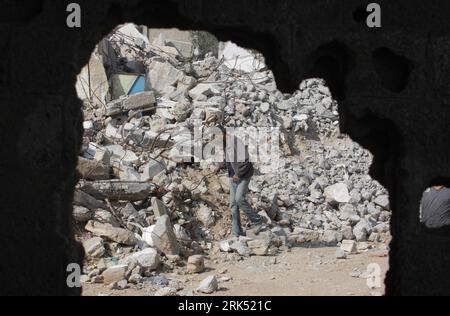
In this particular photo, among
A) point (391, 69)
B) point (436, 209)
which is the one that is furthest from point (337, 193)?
point (391, 69)

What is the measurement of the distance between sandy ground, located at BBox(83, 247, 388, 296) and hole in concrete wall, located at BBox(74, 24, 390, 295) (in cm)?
4

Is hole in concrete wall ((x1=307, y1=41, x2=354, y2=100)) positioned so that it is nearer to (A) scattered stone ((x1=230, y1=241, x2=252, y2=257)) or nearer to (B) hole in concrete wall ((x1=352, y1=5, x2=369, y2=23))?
(B) hole in concrete wall ((x1=352, y1=5, x2=369, y2=23))

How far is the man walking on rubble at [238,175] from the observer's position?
8.32m

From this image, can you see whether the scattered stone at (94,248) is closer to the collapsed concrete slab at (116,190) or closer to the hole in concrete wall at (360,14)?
the collapsed concrete slab at (116,190)

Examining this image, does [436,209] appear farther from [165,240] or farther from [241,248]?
[241,248]

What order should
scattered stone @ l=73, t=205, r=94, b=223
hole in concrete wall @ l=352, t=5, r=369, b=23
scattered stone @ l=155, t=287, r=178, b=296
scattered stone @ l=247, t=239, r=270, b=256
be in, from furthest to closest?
scattered stone @ l=247, t=239, r=270, b=256 → scattered stone @ l=73, t=205, r=94, b=223 → scattered stone @ l=155, t=287, r=178, b=296 → hole in concrete wall @ l=352, t=5, r=369, b=23

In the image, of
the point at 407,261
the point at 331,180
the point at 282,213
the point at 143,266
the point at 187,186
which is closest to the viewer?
the point at 407,261

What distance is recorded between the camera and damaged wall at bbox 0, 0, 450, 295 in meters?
2.90

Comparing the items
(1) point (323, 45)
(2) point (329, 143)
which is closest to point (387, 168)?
(1) point (323, 45)

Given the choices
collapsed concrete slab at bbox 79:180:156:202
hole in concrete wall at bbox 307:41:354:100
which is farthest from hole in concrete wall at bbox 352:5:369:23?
collapsed concrete slab at bbox 79:180:156:202

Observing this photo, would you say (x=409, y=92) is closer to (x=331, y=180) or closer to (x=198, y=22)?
(x=198, y=22)

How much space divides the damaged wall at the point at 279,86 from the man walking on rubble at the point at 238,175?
5.03 m

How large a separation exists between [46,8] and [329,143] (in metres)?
9.81

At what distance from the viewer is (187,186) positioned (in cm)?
909
